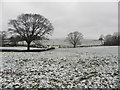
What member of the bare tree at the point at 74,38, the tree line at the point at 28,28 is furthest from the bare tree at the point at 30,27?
the bare tree at the point at 74,38

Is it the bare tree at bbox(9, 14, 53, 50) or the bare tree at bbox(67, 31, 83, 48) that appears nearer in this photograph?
the bare tree at bbox(9, 14, 53, 50)

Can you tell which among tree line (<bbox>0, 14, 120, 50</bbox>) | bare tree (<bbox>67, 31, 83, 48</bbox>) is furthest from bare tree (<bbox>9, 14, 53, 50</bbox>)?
bare tree (<bbox>67, 31, 83, 48</bbox>)

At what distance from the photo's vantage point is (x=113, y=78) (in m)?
5.07

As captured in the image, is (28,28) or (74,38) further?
(74,38)

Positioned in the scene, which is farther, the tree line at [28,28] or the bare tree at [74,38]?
the bare tree at [74,38]

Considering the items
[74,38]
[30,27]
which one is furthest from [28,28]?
[74,38]

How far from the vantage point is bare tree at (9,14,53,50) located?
18723mm

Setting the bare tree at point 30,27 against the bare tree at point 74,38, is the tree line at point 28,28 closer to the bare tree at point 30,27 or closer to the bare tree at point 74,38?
the bare tree at point 30,27

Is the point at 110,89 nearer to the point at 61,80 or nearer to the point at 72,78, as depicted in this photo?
the point at 72,78

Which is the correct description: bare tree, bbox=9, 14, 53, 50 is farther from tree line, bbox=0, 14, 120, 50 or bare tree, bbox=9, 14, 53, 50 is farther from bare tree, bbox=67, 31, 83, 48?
bare tree, bbox=67, 31, 83, 48

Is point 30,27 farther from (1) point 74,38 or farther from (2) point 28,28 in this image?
(1) point 74,38

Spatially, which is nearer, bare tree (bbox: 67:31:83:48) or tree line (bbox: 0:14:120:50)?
tree line (bbox: 0:14:120:50)

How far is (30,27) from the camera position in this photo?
19234 millimetres

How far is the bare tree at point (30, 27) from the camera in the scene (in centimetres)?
1872
